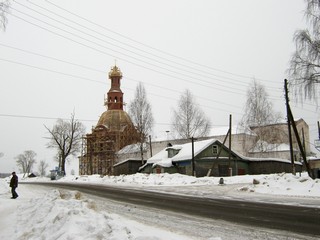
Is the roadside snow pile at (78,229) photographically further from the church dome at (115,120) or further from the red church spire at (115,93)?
the red church spire at (115,93)

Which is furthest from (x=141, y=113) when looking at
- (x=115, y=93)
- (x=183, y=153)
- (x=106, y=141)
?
(x=115, y=93)

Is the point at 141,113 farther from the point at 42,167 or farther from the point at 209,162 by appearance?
the point at 42,167

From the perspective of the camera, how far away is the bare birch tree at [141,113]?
5400 cm

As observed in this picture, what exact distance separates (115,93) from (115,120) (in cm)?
1480

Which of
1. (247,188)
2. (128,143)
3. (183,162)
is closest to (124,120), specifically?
(128,143)

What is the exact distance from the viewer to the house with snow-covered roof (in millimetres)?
43969

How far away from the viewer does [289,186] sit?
2133 centimetres

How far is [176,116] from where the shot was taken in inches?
2352

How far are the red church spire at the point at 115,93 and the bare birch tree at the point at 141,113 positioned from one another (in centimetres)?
4111

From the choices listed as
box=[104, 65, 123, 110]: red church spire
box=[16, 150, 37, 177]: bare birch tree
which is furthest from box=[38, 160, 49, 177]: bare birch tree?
box=[104, 65, 123, 110]: red church spire

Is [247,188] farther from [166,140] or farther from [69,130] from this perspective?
[69,130]

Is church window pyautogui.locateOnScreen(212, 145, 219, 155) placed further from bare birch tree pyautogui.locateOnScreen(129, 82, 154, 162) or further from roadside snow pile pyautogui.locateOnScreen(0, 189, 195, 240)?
roadside snow pile pyautogui.locateOnScreen(0, 189, 195, 240)

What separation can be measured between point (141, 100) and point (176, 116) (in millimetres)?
8176

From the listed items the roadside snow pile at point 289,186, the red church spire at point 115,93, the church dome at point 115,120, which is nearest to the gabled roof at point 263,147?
the roadside snow pile at point 289,186
